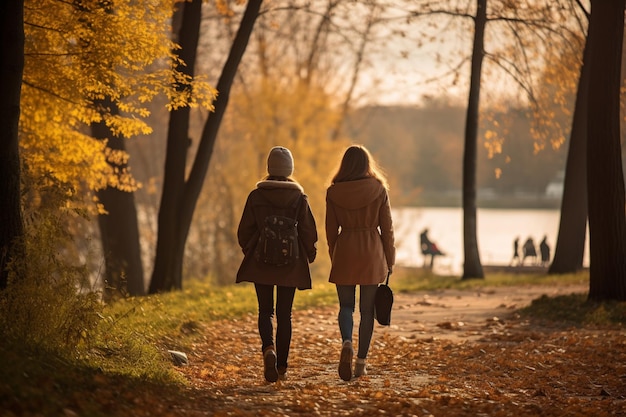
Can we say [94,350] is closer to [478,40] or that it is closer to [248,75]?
[478,40]

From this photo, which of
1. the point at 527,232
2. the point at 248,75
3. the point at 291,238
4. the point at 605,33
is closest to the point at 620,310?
the point at 605,33

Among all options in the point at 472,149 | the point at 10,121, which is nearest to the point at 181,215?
the point at 472,149

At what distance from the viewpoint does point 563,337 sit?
35.8ft

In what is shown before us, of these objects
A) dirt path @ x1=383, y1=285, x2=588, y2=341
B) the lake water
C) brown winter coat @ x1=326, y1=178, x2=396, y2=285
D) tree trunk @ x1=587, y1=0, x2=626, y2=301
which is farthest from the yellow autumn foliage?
the lake water

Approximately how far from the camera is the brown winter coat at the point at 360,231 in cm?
794

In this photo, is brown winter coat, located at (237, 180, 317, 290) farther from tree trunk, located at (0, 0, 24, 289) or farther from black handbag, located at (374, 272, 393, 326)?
tree trunk, located at (0, 0, 24, 289)

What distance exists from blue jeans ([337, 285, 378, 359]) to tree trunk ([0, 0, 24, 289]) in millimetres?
2996

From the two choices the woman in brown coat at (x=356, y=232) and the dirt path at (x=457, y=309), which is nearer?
the woman in brown coat at (x=356, y=232)

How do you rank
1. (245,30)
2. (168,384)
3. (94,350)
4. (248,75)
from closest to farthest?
(168,384)
(94,350)
(245,30)
(248,75)

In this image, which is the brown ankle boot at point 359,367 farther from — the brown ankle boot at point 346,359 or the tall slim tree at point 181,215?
the tall slim tree at point 181,215

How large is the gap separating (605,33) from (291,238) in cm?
665

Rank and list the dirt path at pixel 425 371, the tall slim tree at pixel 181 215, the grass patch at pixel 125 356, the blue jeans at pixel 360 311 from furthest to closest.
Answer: the tall slim tree at pixel 181 215 → the blue jeans at pixel 360 311 → the dirt path at pixel 425 371 → the grass patch at pixel 125 356

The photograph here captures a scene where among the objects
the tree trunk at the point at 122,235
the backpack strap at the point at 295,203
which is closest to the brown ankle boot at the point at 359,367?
the backpack strap at the point at 295,203

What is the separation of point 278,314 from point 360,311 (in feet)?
2.40
